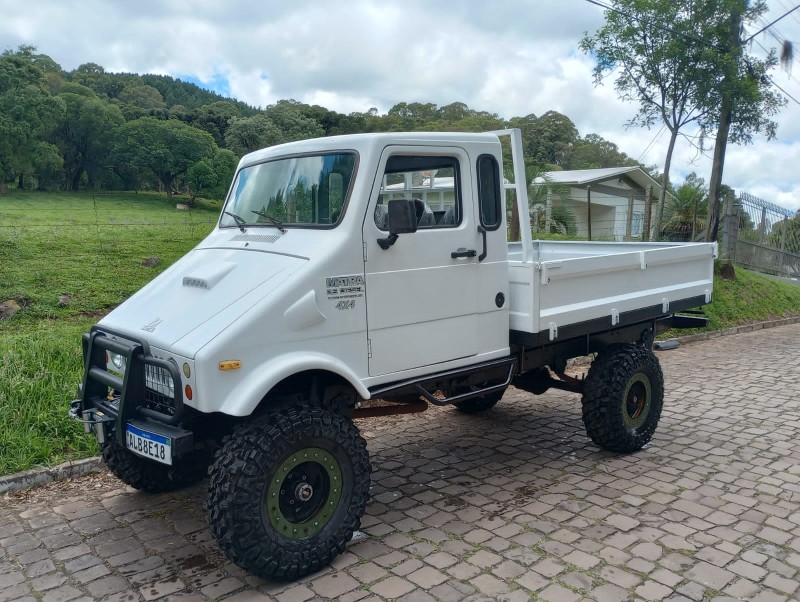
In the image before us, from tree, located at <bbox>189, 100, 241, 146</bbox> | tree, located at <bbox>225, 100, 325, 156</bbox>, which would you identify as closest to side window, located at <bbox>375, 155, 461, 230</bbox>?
tree, located at <bbox>225, 100, 325, 156</bbox>

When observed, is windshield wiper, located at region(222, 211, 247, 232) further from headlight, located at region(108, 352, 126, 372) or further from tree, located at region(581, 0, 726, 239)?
tree, located at region(581, 0, 726, 239)

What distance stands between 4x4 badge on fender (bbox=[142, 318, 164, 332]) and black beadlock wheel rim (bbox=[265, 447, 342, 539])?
3.45ft

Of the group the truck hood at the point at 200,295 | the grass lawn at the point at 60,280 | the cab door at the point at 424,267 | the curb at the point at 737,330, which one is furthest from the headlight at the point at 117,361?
the curb at the point at 737,330

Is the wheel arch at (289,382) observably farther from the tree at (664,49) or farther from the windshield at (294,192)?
the tree at (664,49)

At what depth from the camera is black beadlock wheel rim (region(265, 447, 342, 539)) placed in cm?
343

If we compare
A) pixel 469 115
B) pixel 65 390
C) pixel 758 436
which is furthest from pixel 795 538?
pixel 469 115

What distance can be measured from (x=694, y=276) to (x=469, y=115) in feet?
106

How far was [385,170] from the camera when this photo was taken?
13.0ft

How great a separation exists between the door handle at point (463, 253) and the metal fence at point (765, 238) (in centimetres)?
1247

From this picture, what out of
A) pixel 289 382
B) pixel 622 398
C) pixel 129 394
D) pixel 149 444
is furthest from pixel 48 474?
pixel 622 398

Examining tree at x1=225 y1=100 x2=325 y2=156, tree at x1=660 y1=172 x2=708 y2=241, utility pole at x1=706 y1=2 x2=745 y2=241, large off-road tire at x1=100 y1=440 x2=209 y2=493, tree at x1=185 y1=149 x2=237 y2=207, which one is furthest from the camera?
tree at x1=660 y1=172 x2=708 y2=241

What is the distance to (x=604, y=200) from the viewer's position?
79.4 ft

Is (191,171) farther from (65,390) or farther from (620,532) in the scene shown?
(620,532)

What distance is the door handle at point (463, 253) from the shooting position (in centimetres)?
421
